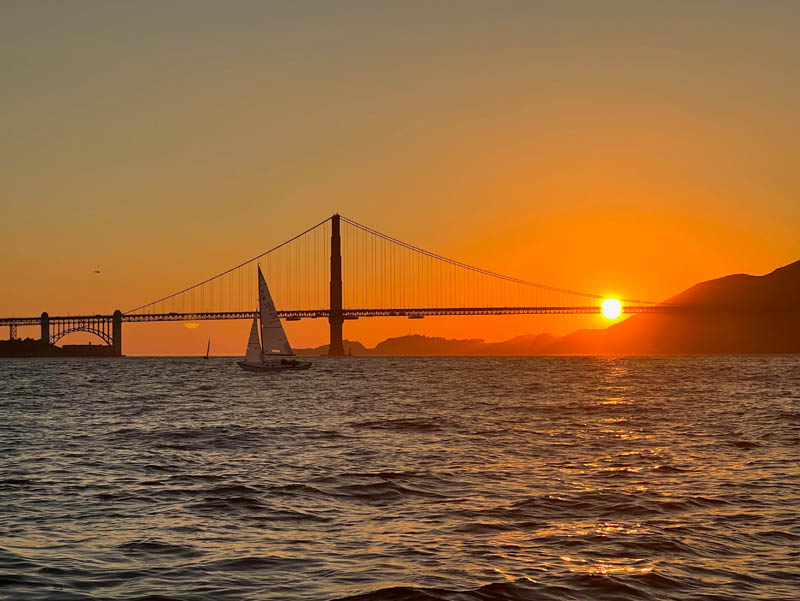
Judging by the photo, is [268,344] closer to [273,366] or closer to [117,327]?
[273,366]

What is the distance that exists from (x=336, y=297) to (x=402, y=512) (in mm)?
147134

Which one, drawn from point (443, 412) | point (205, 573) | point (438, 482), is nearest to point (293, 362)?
point (443, 412)

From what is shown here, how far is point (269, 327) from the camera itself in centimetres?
9131

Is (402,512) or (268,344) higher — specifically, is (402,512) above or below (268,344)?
below

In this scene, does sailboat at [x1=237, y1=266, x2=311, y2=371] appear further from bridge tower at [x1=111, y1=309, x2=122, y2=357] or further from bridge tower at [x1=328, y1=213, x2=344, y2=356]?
bridge tower at [x1=111, y1=309, x2=122, y2=357]

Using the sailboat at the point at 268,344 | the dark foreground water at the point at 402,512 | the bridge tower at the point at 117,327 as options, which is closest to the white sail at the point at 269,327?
the sailboat at the point at 268,344

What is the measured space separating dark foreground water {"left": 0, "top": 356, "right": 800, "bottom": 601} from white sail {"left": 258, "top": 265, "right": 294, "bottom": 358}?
57.8 meters

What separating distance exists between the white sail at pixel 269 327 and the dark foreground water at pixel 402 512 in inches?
2276

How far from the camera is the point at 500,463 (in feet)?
65.9

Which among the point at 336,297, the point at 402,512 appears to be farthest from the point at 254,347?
the point at 402,512

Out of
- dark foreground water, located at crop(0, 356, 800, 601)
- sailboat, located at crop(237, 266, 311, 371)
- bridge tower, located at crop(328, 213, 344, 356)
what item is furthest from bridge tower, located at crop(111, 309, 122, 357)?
dark foreground water, located at crop(0, 356, 800, 601)

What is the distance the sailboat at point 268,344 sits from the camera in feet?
295

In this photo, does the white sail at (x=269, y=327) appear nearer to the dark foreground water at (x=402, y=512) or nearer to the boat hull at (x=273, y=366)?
the boat hull at (x=273, y=366)

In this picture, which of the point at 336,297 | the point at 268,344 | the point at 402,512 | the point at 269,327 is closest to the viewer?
the point at 402,512
